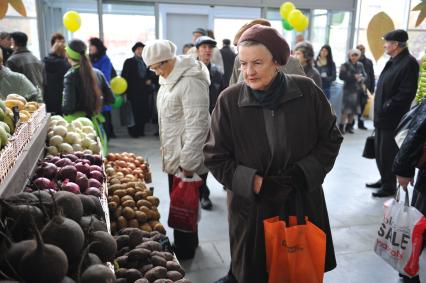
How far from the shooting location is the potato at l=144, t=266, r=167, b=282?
1.68 meters

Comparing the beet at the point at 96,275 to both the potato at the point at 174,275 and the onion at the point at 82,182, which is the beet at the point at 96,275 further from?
the onion at the point at 82,182

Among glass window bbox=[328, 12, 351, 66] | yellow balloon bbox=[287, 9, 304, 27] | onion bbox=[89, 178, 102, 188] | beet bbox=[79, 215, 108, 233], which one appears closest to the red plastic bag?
onion bbox=[89, 178, 102, 188]

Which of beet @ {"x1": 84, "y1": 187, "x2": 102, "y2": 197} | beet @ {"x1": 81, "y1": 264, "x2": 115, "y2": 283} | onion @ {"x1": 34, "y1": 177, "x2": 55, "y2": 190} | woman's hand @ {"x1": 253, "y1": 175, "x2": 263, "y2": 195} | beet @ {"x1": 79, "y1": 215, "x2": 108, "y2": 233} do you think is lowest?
beet @ {"x1": 84, "y1": 187, "x2": 102, "y2": 197}

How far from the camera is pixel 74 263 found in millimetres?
1091

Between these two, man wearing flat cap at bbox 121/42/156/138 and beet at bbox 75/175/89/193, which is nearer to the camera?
beet at bbox 75/175/89/193

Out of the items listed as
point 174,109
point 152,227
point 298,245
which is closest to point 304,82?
point 298,245

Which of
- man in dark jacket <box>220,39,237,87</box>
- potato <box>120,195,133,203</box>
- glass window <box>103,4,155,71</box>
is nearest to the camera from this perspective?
potato <box>120,195,133,203</box>

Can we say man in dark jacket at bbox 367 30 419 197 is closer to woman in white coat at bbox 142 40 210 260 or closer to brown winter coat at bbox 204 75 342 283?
woman in white coat at bbox 142 40 210 260

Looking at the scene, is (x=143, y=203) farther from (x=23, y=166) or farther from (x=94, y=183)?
(x=23, y=166)

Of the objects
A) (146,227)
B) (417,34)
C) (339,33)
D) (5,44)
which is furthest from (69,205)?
(339,33)

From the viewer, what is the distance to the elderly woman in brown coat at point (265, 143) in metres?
1.78

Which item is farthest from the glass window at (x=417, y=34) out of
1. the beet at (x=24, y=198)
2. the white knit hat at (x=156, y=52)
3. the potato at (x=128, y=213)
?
the beet at (x=24, y=198)

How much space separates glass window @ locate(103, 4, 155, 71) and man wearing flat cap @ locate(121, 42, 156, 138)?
1.18m

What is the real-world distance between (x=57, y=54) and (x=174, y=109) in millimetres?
3624
